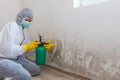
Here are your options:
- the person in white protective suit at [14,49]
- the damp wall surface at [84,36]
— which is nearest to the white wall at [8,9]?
the damp wall surface at [84,36]

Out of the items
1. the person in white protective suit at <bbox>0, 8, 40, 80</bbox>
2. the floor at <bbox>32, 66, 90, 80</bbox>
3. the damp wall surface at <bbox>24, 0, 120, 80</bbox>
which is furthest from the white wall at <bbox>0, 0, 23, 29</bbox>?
the floor at <bbox>32, 66, 90, 80</bbox>

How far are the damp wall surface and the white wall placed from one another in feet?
1.83

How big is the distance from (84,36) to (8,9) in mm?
1767

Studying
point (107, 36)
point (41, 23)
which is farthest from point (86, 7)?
point (41, 23)

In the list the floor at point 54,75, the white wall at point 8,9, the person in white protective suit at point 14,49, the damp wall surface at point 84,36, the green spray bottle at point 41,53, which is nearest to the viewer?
the damp wall surface at point 84,36

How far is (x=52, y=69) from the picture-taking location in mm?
2783

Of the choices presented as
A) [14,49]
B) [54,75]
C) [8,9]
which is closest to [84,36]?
[54,75]

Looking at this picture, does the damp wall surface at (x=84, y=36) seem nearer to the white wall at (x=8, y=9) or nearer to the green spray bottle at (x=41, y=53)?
the green spray bottle at (x=41, y=53)

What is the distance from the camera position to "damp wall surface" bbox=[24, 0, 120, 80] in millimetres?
1896

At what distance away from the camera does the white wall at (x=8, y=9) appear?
10.9 ft

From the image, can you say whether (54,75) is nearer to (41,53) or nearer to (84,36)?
(41,53)

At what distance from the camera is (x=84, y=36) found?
88.4 inches

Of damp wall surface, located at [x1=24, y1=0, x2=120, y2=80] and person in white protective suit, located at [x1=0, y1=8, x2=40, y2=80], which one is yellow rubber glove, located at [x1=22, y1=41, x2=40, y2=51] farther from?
damp wall surface, located at [x1=24, y1=0, x2=120, y2=80]

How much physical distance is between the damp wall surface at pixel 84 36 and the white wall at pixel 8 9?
56 cm
